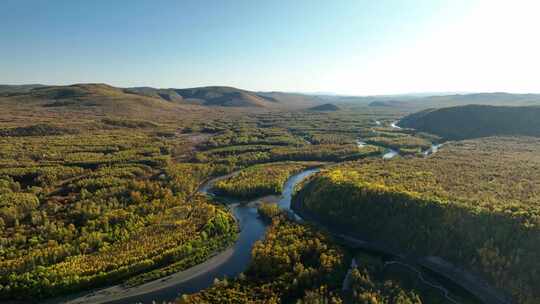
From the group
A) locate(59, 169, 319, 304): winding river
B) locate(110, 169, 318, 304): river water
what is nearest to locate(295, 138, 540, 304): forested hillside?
locate(110, 169, 318, 304): river water

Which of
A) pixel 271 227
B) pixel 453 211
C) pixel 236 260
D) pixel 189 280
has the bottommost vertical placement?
pixel 189 280

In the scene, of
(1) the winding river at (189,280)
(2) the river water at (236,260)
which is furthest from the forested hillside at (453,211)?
(1) the winding river at (189,280)

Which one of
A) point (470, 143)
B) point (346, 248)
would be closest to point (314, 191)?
point (346, 248)

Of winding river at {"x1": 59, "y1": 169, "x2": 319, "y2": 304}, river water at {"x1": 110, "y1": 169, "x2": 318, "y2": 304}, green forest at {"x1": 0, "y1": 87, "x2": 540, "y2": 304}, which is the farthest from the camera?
river water at {"x1": 110, "y1": 169, "x2": 318, "y2": 304}

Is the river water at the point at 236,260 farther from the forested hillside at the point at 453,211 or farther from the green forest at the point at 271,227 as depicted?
the forested hillside at the point at 453,211

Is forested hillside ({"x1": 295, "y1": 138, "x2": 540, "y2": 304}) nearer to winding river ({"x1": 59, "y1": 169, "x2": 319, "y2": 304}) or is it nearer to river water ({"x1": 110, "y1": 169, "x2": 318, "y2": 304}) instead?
river water ({"x1": 110, "y1": 169, "x2": 318, "y2": 304})

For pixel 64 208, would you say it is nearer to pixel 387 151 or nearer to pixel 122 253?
pixel 122 253

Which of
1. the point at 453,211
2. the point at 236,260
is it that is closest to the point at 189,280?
the point at 236,260

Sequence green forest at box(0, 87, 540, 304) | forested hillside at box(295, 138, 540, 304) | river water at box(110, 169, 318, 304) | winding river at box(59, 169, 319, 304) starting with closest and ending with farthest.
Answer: winding river at box(59, 169, 319, 304) → green forest at box(0, 87, 540, 304) → river water at box(110, 169, 318, 304) → forested hillside at box(295, 138, 540, 304)

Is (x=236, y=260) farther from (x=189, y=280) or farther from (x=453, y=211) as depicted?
(x=453, y=211)
